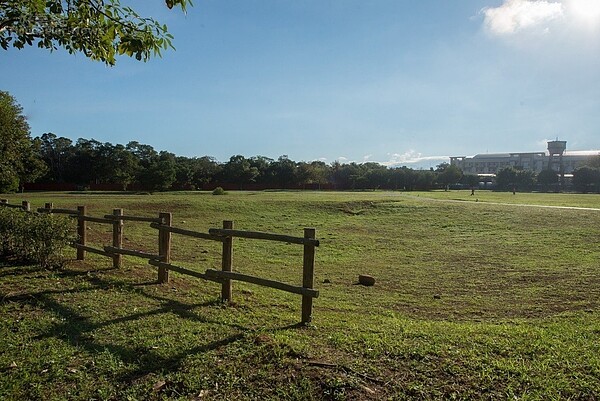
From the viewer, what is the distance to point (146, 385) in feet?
13.5

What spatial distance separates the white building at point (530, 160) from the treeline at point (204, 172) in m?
63.2

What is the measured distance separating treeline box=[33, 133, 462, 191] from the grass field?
6310cm

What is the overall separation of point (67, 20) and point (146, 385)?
14.1 feet

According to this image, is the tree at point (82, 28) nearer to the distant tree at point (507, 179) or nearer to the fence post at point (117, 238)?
the fence post at point (117, 238)

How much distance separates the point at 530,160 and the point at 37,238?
168758 mm

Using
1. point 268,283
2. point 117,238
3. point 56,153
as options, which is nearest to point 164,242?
point 117,238

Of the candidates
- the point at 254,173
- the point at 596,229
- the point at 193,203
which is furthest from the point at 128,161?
the point at 596,229

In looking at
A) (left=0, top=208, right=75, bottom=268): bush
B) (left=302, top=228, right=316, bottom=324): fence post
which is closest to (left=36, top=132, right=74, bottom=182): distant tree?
(left=0, top=208, right=75, bottom=268): bush

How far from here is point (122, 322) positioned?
5.93 m

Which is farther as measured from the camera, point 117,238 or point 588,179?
point 588,179

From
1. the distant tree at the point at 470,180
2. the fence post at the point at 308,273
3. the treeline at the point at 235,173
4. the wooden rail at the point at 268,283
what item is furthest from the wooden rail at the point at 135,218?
the distant tree at the point at 470,180

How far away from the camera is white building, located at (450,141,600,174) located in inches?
5581

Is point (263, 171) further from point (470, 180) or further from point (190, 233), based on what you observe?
point (190, 233)

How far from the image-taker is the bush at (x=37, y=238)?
9.45 metres
